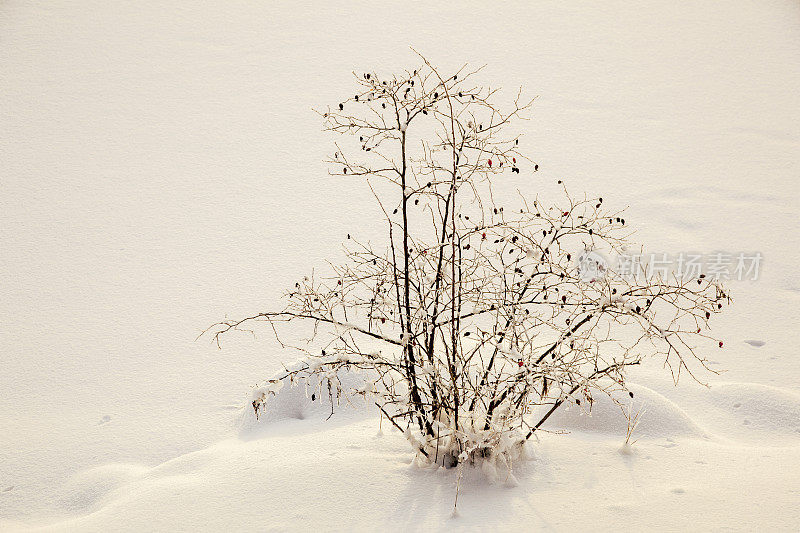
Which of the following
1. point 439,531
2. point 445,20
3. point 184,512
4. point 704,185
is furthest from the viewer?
point 445,20

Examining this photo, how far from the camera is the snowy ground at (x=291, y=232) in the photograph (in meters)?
1.77

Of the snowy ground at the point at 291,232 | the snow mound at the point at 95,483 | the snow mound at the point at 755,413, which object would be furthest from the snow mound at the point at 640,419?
the snow mound at the point at 95,483

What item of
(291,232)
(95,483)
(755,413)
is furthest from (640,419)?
(291,232)

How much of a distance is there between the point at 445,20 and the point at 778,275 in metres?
3.33

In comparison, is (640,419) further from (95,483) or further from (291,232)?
(291,232)

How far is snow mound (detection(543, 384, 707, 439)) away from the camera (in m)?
2.06

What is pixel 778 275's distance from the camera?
→ 3303 mm

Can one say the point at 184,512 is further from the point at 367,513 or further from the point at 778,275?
the point at 778,275

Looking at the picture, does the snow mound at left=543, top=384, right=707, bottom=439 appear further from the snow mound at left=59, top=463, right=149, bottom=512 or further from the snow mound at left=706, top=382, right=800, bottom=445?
the snow mound at left=59, top=463, right=149, bottom=512

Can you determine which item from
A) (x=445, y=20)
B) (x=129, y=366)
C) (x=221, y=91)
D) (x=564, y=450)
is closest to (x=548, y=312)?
(x=564, y=450)

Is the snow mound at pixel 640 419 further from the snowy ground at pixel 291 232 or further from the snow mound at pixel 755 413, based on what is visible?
the snow mound at pixel 755 413

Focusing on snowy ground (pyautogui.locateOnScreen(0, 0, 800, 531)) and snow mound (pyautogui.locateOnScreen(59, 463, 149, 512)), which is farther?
snow mound (pyautogui.locateOnScreen(59, 463, 149, 512))

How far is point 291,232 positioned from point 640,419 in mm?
2120

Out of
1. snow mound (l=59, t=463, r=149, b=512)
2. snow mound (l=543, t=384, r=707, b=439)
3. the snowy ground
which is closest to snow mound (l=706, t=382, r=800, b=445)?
the snowy ground
